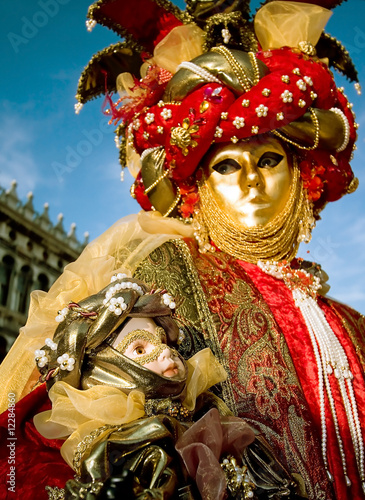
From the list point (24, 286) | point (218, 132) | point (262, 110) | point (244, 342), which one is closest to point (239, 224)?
point (218, 132)

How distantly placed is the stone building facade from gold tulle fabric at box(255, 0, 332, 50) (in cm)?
732

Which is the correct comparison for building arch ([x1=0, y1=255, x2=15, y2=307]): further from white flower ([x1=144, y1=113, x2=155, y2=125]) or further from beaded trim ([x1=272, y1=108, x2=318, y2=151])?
beaded trim ([x1=272, y1=108, x2=318, y2=151])

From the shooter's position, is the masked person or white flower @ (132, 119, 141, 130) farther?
white flower @ (132, 119, 141, 130)

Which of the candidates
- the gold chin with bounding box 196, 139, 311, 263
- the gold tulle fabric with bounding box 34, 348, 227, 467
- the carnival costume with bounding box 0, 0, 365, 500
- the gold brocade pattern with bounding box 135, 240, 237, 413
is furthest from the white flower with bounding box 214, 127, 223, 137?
the gold tulle fabric with bounding box 34, 348, 227, 467

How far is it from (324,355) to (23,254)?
30.1 feet

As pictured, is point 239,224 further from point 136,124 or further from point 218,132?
point 136,124

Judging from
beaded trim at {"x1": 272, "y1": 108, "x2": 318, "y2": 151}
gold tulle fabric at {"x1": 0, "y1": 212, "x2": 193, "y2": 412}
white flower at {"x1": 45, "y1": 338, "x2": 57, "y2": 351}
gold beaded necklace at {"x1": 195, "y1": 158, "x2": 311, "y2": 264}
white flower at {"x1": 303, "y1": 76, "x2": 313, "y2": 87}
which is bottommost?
white flower at {"x1": 45, "y1": 338, "x2": 57, "y2": 351}

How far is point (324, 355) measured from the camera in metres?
2.79

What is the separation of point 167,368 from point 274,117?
153 cm

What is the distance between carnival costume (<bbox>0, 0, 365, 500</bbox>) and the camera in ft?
8.27

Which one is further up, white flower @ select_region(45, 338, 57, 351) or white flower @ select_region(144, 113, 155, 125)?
white flower @ select_region(144, 113, 155, 125)

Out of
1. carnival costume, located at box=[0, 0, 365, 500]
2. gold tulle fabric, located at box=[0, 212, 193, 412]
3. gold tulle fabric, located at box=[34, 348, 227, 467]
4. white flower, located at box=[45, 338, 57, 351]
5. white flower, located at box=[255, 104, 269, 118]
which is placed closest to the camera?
gold tulle fabric, located at box=[34, 348, 227, 467]

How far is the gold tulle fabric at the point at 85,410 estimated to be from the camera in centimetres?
190

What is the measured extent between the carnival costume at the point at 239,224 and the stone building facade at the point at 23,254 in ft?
22.7
